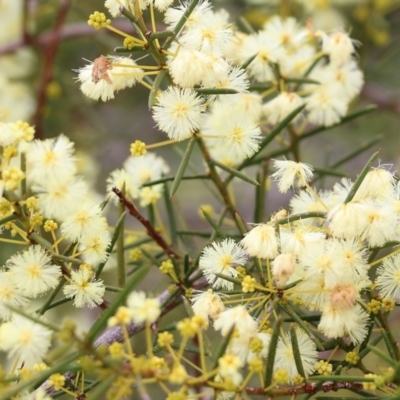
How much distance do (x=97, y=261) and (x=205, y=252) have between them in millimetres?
156

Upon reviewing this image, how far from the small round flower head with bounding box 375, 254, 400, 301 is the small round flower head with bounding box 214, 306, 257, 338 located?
194 millimetres

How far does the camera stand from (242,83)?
0.93 meters

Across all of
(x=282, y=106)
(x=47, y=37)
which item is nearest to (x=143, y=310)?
(x=282, y=106)

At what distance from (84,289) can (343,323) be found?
1.13 feet

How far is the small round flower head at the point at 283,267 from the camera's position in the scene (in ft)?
2.49

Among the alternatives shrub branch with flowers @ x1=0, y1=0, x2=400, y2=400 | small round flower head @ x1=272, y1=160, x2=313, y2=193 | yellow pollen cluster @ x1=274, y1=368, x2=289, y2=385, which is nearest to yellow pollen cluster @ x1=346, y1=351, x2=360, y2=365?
shrub branch with flowers @ x1=0, y1=0, x2=400, y2=400

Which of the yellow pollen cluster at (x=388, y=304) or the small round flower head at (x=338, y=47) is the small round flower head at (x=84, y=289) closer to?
the yellow pollen cluster at (x=388, y=304)

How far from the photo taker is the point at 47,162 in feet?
2.68

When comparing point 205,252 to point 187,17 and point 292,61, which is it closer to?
point 187,17

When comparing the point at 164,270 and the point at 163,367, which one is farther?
the point at 164,270

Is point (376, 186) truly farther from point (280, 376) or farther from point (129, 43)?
point (129, 43)

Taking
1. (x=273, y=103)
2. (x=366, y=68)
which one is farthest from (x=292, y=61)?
(x=366, y=68)

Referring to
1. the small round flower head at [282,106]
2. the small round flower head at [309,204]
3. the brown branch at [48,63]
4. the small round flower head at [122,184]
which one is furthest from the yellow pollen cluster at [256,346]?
the brown branch at [48,63]

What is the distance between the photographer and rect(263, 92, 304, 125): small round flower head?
1.14 meters
